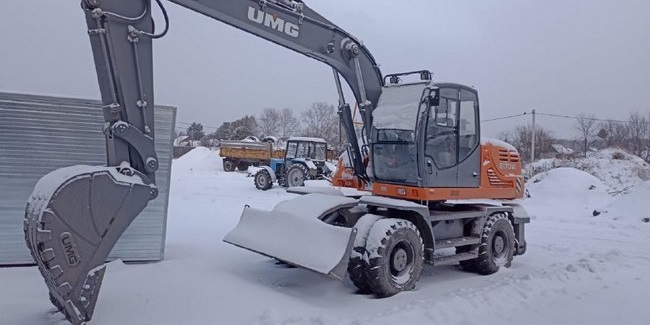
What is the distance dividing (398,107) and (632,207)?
1059 cm

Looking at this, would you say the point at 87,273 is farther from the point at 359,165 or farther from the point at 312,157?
the point at 312,157

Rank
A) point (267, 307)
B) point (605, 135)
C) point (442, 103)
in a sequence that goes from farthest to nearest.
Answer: point (605, 135) < point (442, 103) < point (267, 307)

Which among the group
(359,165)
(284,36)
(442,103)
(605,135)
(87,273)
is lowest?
(87,273)

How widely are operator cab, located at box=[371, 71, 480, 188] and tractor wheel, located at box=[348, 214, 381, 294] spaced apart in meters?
1.17

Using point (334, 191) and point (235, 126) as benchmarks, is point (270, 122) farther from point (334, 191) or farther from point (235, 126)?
point (334, 191)

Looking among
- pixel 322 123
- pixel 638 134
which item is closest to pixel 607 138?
pixel 638 134

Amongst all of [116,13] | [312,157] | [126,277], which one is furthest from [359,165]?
[312,157]

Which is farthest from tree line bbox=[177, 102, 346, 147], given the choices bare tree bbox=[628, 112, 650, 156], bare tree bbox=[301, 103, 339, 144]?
bare tree bbox=[628, 112, 650, 156]

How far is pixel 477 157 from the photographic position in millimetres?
7441

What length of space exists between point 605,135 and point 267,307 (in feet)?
157

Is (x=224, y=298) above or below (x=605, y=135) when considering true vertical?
below

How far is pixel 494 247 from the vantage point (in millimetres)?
7652

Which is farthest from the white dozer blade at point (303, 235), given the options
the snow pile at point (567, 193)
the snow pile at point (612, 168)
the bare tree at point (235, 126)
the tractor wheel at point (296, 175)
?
the bare tree at point (235, 126)

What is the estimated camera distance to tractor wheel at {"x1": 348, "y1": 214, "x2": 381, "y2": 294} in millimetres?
5871
